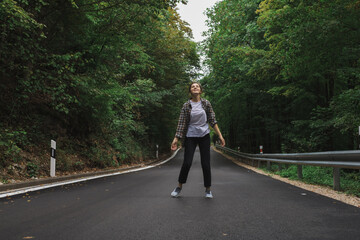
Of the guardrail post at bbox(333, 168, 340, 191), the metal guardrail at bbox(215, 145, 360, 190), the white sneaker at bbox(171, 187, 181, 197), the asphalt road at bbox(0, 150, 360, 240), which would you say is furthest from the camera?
the guardrail post at bbox(333, 168, 340, 191)

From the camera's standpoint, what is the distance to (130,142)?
19.5m

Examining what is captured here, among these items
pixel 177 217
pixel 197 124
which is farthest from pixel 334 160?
pixel 177 217

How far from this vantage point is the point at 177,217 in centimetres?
368

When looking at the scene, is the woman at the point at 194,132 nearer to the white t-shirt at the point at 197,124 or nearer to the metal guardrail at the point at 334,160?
the white t-shirt at the point at 197,124

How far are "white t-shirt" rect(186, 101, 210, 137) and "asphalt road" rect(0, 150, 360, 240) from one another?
1.14 m

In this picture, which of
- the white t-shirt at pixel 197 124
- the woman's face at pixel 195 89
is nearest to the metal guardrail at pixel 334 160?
the white t-shirt at pixel 197 124

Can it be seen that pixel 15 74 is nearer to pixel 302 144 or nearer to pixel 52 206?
pixel 52 206

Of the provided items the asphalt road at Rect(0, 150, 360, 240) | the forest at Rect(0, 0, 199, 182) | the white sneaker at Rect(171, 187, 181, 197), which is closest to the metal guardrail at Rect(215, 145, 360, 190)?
the asphalt road at Rect(0, 150, 360, 240)

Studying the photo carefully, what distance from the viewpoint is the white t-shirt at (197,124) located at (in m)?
5.09

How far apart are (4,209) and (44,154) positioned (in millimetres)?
5466

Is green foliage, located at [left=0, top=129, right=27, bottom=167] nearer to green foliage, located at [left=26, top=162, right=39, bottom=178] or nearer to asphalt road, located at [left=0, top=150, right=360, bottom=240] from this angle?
green foliage, located at [left=26, top=162, right=39, bottom=178]

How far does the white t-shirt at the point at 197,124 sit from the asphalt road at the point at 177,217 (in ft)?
3.74

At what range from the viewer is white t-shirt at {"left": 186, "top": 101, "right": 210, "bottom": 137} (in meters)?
5.09

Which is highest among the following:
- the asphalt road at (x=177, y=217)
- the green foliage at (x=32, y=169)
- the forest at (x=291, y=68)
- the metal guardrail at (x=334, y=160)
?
the forest at (x=291, y=68)
